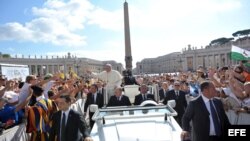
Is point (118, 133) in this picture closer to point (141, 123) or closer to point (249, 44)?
point (141, 123)

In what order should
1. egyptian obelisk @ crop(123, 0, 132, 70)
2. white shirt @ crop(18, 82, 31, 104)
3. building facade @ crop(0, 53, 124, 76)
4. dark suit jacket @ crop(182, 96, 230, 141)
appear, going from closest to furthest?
1. dark suit jacket @ crop(182, 96, 230, 141)
2. white shirt @ crop(18, 82, 31, 104)
3. egyptian obelisk @ crop(123, 0, 132, 70)
4. building facade @ crop(0, 53, 124, 76)

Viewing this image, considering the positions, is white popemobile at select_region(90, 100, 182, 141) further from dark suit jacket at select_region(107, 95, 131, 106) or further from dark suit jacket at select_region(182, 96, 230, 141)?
dark suit jacket at select_region(107, 95, 131, 106)

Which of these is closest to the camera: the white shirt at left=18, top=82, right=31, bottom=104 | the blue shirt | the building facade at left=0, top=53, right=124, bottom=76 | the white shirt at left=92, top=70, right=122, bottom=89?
the blue shirt

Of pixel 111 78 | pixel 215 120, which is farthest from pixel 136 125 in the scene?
pixel 111 78

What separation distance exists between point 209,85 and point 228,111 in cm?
122

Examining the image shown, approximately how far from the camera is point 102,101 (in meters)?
11.4

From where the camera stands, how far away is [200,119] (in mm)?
5430

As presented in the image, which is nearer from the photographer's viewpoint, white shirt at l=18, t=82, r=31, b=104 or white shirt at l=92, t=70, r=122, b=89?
white shirt at l=18, t=82, r=31, b=104

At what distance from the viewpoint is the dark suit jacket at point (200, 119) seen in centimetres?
536

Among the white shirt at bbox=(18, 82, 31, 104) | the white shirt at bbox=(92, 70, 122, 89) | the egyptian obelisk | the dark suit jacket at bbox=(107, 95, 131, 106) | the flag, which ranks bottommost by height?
the dark suit jacket at bbox=(107, 95, 131, 106)

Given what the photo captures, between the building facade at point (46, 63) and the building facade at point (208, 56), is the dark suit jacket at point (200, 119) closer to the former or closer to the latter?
the building facade at point (46, 63)

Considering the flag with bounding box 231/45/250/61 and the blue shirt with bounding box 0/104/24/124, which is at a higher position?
the flag with bounding box 231/45/250/61

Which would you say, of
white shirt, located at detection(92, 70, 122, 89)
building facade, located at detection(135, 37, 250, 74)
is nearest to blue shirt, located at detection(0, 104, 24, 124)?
white shirt, located at detection(92, 70, 122, 89)

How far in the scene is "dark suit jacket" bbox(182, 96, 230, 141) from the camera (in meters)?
5.36
